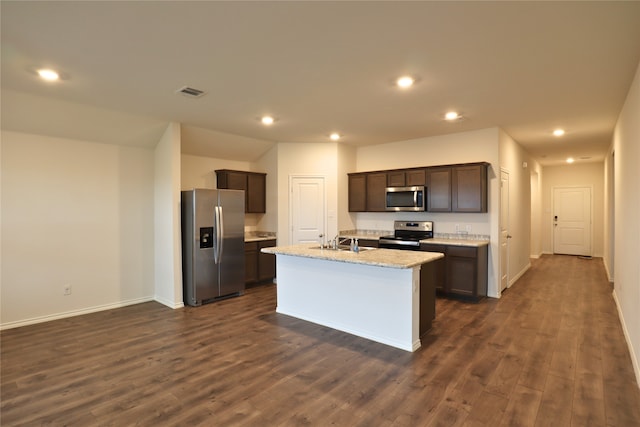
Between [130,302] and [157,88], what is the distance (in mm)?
3235

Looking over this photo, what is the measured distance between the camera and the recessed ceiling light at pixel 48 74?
297cm

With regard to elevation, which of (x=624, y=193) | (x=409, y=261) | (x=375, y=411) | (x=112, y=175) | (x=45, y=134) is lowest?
(x=375, y=411)

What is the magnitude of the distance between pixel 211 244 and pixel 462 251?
3.67m

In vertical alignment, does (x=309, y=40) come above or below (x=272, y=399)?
above

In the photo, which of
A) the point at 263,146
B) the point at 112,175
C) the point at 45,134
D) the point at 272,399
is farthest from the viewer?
the point at 263,146

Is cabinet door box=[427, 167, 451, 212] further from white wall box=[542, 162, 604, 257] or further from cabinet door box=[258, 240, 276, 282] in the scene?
white wall box=[542, 162, 604, 257]

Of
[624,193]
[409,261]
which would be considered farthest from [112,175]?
[624,193]

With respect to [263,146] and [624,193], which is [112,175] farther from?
[624,193]

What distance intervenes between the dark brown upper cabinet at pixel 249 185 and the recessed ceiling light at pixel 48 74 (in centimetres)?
293

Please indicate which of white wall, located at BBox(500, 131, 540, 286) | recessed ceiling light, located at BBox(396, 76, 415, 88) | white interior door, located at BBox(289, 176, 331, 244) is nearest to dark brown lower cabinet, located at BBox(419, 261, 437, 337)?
recessed ceiling light, located at BBox(396, 76, 415, 88)

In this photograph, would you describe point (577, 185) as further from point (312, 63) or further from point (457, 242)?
point (312, 63)

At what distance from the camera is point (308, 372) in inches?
114

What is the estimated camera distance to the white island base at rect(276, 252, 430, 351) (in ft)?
11.0

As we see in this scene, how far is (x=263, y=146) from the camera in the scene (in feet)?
20.4
